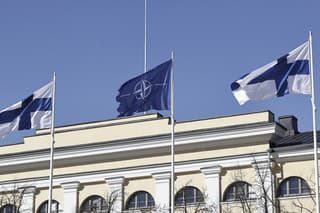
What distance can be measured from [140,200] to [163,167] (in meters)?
2.64

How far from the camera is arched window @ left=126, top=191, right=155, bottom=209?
52.7 m

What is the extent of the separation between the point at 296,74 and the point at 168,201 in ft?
56.5

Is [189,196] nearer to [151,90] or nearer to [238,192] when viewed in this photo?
[238,192]

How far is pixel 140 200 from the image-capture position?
52.9 meters

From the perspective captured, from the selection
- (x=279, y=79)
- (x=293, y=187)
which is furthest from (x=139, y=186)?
(x=279, y=79)

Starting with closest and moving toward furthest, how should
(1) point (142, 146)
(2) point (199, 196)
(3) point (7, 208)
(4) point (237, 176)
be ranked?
1. (4) point (237, 176)
2. (2) point (199, 196)
3. (1) point (142, 146)
4. (3) point (7, 208)

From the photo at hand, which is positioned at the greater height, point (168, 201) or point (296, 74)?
point (296, 74)

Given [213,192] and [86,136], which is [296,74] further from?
[86,136]

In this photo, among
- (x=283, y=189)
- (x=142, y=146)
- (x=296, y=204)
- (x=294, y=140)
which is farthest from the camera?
(x=142, y=146)

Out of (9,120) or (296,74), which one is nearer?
(296,74)

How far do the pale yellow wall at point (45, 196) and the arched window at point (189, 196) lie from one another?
7809 mm

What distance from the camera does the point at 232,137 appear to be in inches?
1981

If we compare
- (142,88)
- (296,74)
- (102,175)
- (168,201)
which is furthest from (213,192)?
(296,74)

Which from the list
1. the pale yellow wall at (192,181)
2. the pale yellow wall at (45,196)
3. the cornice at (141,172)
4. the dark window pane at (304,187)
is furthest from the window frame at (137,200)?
the dark window pane at (304,187)
